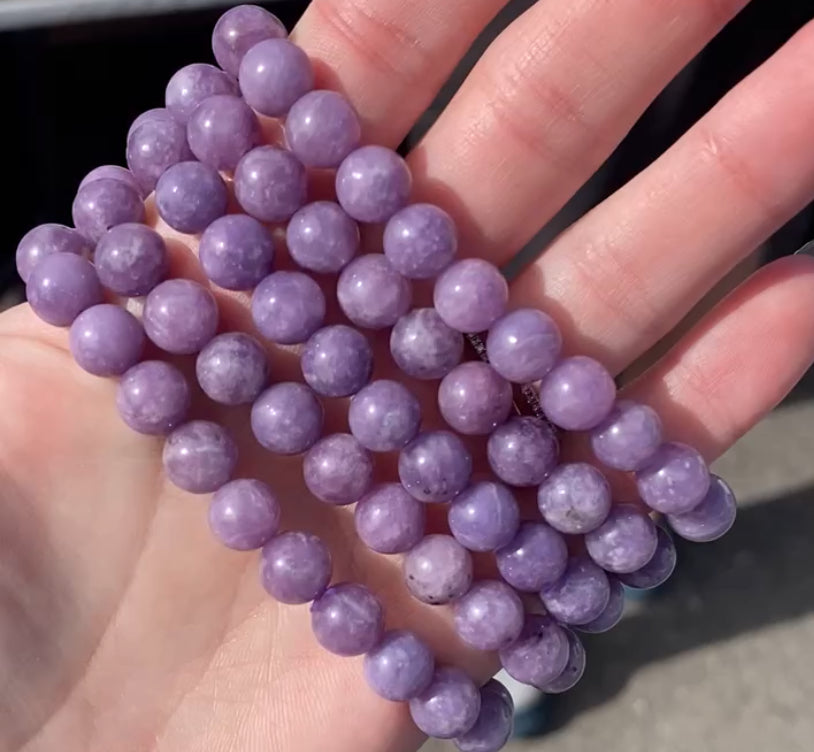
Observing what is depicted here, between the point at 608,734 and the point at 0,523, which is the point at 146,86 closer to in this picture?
the point at 0,523

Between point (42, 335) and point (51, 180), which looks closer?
point (42, 335)

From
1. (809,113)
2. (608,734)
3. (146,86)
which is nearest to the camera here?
(809,113)

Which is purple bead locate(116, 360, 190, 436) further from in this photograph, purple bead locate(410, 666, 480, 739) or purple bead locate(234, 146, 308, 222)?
purple bead locate(410, 666, 480, 739)

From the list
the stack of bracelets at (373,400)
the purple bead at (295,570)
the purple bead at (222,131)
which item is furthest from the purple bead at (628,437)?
the purple bead at (222,131)

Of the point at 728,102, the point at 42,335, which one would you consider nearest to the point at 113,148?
the point at 42,335

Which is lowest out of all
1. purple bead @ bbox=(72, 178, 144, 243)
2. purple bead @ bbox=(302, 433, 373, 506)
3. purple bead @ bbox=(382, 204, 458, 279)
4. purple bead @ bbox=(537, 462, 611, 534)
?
purple bead @ bbox=(537, 462, 611, 534)

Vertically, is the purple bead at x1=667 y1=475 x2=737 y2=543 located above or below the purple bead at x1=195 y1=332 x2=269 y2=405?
below

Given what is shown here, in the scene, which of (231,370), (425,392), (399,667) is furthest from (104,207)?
(399,667)

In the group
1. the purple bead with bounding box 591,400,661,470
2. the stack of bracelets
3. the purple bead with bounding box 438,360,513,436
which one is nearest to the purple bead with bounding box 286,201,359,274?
the stack of bracelets
